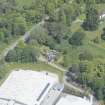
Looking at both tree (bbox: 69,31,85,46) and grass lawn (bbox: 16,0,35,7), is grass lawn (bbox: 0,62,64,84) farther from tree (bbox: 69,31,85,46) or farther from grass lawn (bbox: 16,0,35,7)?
grass lawn (bbox: 16,0,35,7)

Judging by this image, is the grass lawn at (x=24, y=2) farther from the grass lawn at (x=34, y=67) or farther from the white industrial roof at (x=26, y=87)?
the white industrial roof at (x=26, y=87)

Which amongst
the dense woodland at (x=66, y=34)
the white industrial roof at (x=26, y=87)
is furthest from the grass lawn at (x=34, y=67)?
the white industrial roof at (x=26, y=87)

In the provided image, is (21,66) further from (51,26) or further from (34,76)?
(51,26)

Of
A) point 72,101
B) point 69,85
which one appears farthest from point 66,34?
point 72,101

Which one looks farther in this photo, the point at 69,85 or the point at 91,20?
the point at 91,20

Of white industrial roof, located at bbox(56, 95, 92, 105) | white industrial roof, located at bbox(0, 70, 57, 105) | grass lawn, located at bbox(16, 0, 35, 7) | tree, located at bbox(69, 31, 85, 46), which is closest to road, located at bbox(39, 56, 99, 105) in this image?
white industrial roof, located at bbox(56, 95, 92, 105)

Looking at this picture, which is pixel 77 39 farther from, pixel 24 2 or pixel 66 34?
pixel 24 2
